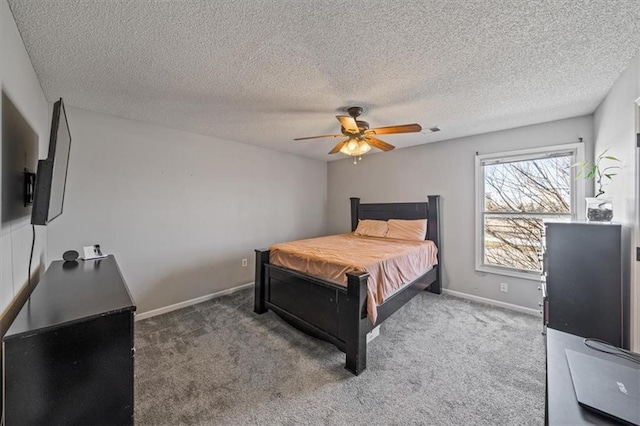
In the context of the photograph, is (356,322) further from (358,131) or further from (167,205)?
(167,205)

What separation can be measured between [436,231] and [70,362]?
406cm

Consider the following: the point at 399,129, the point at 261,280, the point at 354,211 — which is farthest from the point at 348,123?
the point at 354,211

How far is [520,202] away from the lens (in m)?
3.36

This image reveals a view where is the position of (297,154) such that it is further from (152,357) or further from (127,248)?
(152,357)

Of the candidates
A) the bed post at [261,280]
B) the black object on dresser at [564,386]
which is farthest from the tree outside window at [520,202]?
the bed post at [261,280]

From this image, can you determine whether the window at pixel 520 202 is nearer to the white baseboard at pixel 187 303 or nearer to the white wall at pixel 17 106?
the white baseboard at pixel 187 303

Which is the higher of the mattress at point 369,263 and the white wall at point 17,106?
the white wall at point 17,106

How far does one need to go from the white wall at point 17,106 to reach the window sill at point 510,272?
4.56 m

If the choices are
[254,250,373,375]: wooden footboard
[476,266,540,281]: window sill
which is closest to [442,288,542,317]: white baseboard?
[476,266,540,281]: window sill

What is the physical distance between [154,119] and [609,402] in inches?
158

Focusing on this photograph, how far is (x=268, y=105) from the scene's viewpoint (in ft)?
8.39

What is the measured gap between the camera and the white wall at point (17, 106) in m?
1.27

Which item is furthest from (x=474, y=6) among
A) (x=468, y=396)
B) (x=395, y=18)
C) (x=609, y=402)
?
(x=468, y=396)

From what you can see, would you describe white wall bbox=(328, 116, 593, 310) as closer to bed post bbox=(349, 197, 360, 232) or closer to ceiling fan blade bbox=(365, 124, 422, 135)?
bed post bbox=(349, 197, 360, 232)
